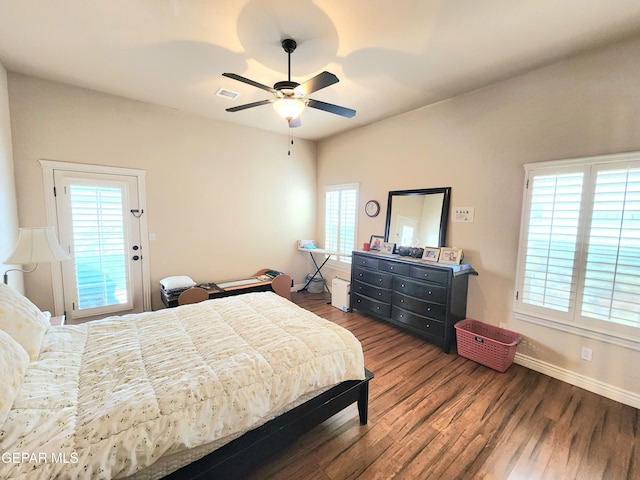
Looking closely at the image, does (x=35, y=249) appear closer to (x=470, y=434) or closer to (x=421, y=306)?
(x=470, y=434)

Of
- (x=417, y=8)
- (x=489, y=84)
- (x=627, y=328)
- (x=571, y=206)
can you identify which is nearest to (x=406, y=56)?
(x=417, y=8)

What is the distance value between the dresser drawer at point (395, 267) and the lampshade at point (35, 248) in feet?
11.1

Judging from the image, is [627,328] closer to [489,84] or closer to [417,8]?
[489,84]

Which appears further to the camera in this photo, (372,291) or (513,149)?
(372,291)

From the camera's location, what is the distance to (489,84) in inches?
117

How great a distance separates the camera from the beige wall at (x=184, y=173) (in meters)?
3.00

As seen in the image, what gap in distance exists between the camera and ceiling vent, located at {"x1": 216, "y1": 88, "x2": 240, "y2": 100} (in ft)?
10.4

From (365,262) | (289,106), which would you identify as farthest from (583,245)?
(289,106)

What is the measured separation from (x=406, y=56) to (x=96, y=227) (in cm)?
396

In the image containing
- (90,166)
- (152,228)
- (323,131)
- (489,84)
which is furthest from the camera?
(323,131)

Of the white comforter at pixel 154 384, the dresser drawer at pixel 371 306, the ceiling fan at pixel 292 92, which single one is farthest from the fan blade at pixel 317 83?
the dresser drawer at pixel 371 306

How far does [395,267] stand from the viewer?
11.7ft

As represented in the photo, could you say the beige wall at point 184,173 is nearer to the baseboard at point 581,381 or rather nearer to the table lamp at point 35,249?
the table lamp at point 35,249

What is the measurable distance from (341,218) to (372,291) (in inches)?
63.4
